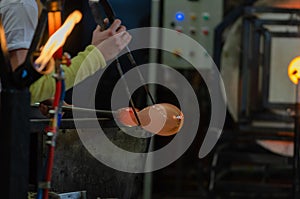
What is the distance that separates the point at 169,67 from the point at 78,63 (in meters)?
3.46

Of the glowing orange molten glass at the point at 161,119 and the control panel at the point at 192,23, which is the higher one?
the control panel at the point at 192,23

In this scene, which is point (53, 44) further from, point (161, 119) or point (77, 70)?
point (161, 119)

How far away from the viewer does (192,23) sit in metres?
5.25

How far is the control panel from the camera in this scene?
5164 millimetres

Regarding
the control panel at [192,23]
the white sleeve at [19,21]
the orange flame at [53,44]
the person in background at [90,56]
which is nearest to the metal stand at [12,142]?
the orange flame at [53,44]

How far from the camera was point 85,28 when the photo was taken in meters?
2.71

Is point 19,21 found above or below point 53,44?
above

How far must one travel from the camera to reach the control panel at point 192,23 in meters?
5.16

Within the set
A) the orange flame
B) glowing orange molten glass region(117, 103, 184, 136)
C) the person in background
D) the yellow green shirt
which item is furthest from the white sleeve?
the orange flame

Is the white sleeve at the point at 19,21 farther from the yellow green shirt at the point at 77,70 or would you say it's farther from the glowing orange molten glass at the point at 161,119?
the glowing orange molten glass at the point at 161,119

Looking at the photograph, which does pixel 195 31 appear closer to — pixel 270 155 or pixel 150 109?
pixel 270 155

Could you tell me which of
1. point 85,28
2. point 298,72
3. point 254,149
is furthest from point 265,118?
point 85,28

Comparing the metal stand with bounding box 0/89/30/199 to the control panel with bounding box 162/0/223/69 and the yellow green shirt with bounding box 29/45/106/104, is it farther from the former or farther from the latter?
the control panel with bounding box 162/0/223/69

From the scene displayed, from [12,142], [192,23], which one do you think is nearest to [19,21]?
[12,142]
